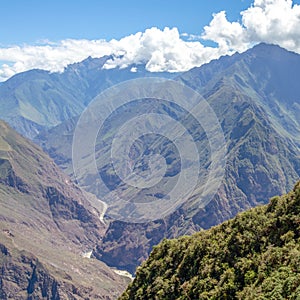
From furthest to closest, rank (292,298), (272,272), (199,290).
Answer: (199,290)
(272,272)
(292,298)

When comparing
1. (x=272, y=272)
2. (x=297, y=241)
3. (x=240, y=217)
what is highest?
(x=240, y=217)

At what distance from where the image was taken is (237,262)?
35031 millimetres

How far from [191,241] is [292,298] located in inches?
794

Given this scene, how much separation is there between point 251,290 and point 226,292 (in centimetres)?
361

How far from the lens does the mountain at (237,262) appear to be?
2869cm

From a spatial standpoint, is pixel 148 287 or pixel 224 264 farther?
pixel 148 287

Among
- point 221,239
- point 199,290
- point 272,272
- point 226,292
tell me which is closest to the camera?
point 272,272

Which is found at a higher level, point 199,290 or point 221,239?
point 221,239

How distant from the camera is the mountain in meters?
28.7

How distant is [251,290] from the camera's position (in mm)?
29719

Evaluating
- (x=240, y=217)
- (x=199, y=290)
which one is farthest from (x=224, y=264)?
(x=240, y=217)

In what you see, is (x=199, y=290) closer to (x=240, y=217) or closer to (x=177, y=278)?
(x=177, y=278)

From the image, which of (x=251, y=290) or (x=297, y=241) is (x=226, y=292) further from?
(x=297, y=241)

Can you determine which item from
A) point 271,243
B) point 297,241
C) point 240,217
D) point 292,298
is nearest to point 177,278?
point 240,217
